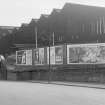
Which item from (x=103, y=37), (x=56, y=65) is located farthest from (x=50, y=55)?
(x=103, y=37)

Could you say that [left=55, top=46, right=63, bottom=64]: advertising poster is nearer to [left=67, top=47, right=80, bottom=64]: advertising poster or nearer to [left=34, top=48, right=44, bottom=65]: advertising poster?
[left=67, top=47, right=80, bottom=64]: advertising poster

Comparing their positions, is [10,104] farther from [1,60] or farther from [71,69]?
[1,60]

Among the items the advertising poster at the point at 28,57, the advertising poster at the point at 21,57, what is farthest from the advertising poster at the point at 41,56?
the advertising poster at the point at 21,57

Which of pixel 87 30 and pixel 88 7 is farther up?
pixel 88 7

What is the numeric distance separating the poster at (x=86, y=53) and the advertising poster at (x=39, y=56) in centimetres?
537

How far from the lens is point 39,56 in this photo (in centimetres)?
4103

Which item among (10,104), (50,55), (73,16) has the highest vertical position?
(73,16)

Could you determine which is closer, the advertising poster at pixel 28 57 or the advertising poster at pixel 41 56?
the advertising poster at pixel 41 56

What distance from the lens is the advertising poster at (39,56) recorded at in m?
40.4

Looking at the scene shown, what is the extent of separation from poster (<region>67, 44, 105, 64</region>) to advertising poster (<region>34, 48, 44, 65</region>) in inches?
211

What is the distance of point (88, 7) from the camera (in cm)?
5481

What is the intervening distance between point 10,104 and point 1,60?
129ft

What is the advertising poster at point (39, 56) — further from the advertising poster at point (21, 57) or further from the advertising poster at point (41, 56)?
the advertising poster at point (21, 57)

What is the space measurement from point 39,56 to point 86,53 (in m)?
8.91
